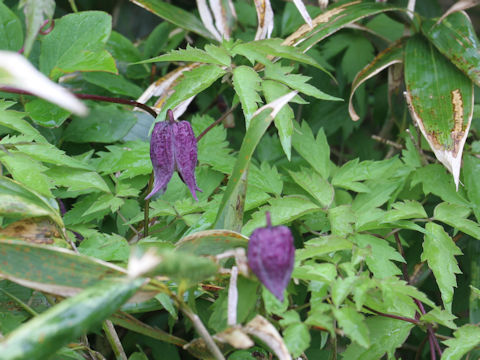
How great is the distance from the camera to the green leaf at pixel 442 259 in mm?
1062

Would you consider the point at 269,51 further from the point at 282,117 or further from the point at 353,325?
the point at 353,325

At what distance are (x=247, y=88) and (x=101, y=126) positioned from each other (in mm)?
504

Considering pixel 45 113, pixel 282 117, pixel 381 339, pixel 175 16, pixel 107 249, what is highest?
pixel 175 16

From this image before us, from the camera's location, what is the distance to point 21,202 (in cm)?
84

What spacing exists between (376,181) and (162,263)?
81 cm

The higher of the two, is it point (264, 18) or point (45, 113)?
point (264, 18)

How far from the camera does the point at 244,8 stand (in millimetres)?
1866

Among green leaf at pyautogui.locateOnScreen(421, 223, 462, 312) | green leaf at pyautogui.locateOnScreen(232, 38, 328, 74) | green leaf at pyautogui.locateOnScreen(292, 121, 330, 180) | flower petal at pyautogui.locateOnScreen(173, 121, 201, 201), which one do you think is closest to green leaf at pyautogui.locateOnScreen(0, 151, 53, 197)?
flower petal at pyautogui.locateOnScreen(173, 121, 201, 201)

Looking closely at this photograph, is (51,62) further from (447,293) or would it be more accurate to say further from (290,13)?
(447,293)

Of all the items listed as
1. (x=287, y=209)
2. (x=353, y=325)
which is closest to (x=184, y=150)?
(x=287, y=209)

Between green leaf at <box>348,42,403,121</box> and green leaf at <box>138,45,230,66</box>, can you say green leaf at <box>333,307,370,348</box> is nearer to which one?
green leaf at <box>138,45,230,66</box>

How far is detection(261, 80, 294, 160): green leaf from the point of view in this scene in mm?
1077

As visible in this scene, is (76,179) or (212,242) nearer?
(212,242)

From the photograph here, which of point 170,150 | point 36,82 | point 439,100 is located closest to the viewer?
point 36,82
